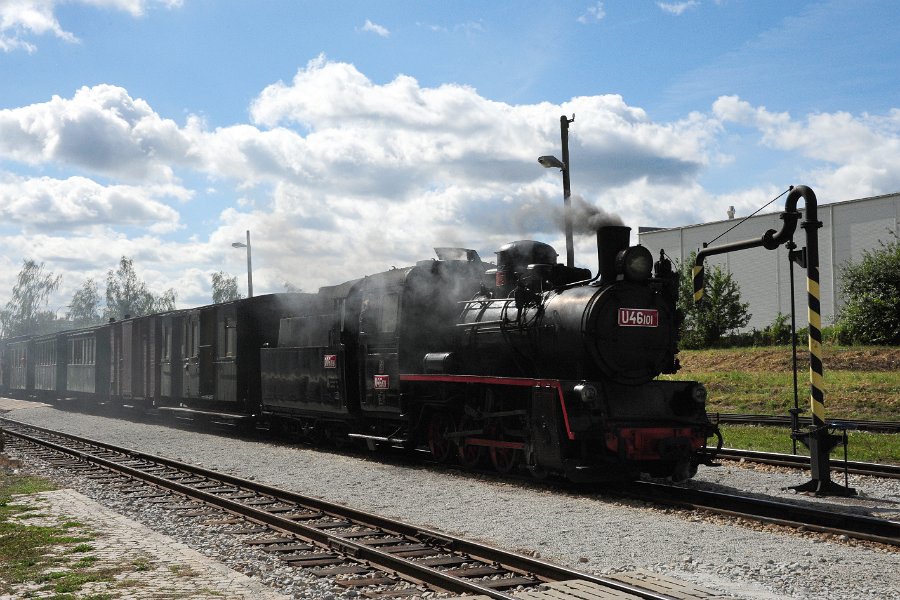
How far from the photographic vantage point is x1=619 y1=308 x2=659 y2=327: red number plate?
10477mm

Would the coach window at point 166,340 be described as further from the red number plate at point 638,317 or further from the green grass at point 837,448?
the red number plate at point 638,317

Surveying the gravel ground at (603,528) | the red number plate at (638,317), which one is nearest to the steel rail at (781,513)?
the gravel ground at (603,528)

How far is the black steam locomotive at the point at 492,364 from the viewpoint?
404 inches

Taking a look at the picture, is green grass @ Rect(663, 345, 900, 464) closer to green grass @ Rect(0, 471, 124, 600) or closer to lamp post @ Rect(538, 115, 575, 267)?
lamp post @ Rect(538, 115, 575, 267)

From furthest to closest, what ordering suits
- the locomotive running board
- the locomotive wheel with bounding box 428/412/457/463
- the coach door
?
1. the coach door
2. the locomotive running board
3. the locomotive wheel with bounding box 428/412/457/463

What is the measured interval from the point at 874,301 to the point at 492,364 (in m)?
25.2

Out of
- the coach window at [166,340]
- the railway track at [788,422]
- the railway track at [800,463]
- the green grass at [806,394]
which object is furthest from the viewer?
the coach window at [166,340]

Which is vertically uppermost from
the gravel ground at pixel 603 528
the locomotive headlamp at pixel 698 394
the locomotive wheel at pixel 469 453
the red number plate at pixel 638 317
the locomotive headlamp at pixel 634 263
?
the locomotive headlamp at pixel 634 263

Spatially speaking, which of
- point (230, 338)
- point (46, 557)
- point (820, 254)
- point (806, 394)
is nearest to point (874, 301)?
point (806, 394)

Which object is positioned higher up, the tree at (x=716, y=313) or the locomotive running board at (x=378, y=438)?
the tree at (x=716, y=313)

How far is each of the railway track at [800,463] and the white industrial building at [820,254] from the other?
27.4 metres

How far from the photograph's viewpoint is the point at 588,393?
9883 millimetres

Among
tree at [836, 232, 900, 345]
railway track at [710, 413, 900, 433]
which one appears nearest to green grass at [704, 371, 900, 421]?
railway track at [710, 413, 900, 433]

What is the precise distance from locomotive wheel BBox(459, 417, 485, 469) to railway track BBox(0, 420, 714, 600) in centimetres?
304
